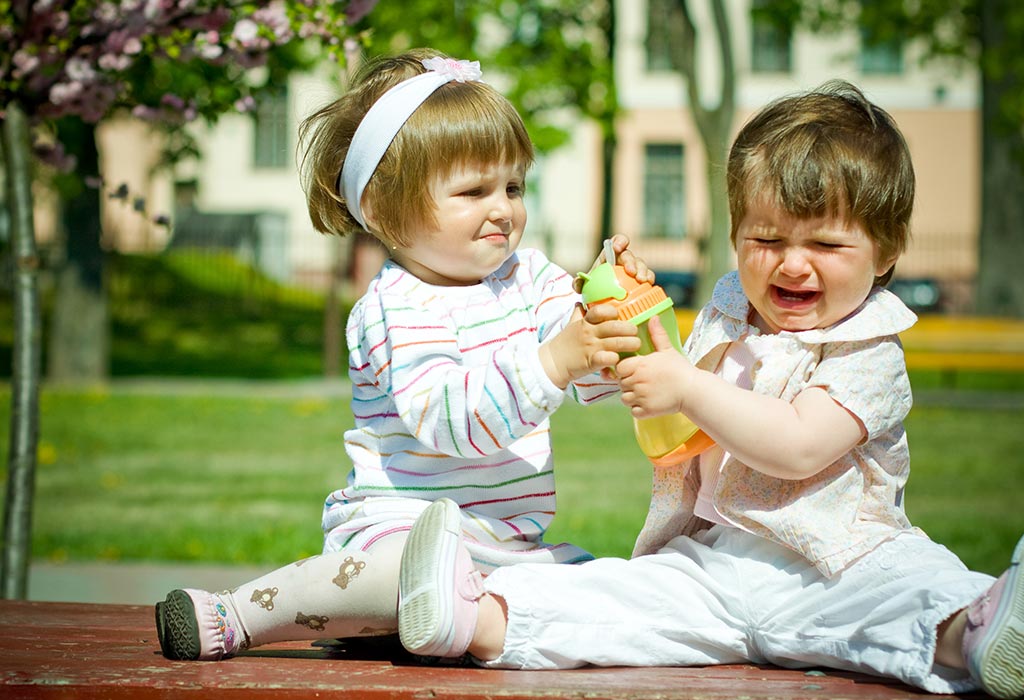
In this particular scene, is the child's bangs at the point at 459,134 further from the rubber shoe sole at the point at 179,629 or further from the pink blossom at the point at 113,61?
the pink blossom at the point at 113,61

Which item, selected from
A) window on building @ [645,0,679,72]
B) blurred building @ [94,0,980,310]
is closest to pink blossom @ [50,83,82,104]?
window on building @ [645,0,679,72]

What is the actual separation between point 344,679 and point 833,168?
130 cm

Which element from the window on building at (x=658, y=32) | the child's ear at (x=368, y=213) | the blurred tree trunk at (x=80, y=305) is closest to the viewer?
the child's ear at (x=368, y=213)

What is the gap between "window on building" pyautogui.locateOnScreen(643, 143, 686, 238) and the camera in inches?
1168

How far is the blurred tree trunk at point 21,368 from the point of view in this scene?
390 centimetres

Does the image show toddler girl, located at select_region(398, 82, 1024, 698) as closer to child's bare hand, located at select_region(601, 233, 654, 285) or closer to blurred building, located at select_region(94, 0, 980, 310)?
child's bare hand, located at select_region(601, 233, 654, 285)

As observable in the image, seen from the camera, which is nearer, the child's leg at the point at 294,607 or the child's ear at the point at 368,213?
the child's leg at the point at 294,607

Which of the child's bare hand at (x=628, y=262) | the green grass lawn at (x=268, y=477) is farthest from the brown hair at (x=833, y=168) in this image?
the green grass lawn at (x=268, y=477)

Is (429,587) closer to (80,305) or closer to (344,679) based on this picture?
(344,679)

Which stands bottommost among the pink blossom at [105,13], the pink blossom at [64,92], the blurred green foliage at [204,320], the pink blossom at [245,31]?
the blurred green foliage at [204,320]

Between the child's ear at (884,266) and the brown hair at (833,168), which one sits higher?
the brown hair at (833,168)

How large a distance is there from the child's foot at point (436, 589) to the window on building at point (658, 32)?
2093cm

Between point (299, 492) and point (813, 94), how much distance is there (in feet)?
18.9

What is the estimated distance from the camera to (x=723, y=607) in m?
2.47
